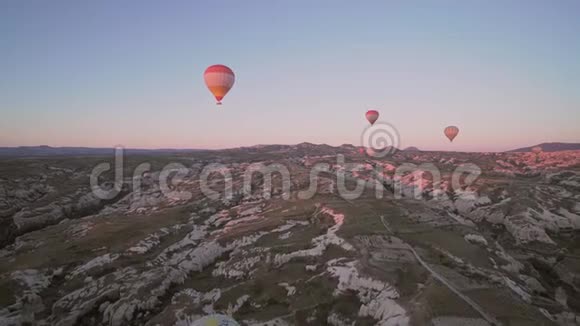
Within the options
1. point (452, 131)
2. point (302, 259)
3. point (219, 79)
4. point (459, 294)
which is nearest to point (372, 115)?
point (452, 131)

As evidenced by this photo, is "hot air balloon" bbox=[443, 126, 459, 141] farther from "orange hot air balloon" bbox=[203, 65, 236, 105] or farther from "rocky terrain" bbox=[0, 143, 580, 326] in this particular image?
"orange hot air balloon" bbox=[203, 65, 236, 105]

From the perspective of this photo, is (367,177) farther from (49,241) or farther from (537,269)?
(49,241)

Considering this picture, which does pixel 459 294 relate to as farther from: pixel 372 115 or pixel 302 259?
pixel 372 115

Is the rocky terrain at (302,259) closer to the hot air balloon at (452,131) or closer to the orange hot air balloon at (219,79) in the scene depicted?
the orange hot air balloon at (219,79)

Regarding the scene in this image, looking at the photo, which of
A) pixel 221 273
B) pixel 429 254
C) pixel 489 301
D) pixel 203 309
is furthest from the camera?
pixel 221 273

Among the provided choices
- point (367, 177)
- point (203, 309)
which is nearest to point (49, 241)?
point (203, 309)

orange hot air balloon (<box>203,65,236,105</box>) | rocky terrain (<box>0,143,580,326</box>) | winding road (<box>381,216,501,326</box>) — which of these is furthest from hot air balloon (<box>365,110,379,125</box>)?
winding road (<box>381,216,501,326</box>)

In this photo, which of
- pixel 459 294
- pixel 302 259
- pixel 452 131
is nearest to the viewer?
pixel 459 294
